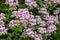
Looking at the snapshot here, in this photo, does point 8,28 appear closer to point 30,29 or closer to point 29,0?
point 30,29

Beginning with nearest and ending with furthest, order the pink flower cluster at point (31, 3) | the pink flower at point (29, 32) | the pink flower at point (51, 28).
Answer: the pink flower at point (29, 32) < the pink flower at point (51, 28) < the pink flower cluster at point (31, 3)

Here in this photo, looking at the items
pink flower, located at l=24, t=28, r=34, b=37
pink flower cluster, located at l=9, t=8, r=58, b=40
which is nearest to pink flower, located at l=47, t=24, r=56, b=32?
pink flower cluster, located at l=9, t=8, r=58, b=40

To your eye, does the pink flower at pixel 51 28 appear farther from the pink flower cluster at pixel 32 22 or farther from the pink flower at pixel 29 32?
the pink flower at pixel 29 32

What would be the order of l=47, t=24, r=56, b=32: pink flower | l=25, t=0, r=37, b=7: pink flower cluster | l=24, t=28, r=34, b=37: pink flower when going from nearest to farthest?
l=24, t=28, r=34, b=37: pink flower → l=47, t=24, r=56, b=32: pink flower → l=25, t=0, r=37, b=7: pink flower cluster

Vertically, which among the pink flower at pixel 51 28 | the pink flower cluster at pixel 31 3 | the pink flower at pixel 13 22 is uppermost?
the pink flower cluster at pixel 31 3

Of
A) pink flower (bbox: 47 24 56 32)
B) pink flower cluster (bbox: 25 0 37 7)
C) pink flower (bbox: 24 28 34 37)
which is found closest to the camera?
pink flower (bbox: 24 28 34 37)

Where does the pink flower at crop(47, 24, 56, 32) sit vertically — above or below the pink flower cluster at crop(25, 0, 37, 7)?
below

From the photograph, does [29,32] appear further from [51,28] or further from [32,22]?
[51,28]

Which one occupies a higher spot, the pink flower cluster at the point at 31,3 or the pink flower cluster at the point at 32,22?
the pink flower cluster at the point at 31,3

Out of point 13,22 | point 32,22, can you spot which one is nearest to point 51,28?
point 32,22

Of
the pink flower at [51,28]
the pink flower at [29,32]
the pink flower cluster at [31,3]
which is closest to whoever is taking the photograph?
the pink flower at [29,32]

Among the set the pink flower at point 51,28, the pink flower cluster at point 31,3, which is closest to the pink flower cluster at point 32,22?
the pink flower at point 51,28

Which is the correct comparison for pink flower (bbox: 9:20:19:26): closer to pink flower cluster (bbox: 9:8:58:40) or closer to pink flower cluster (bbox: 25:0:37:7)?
pink flower cluster (bbox: 9:8:58:40)
